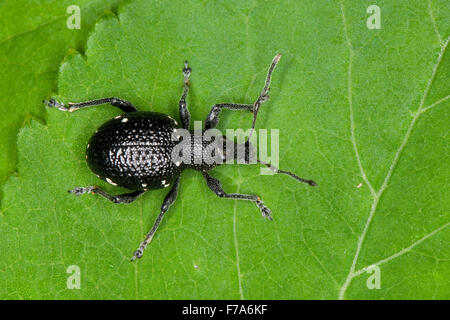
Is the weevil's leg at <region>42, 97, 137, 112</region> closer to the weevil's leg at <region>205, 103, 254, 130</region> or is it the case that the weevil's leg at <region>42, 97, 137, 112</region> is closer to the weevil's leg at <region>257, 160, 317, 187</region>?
the weevil's leg at <region>205, 103, 254, 130</region>

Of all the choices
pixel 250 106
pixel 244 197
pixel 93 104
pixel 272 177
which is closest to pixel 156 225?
pixel 244 197

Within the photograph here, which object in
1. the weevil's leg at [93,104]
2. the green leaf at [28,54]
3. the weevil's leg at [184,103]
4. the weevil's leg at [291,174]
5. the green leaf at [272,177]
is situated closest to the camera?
the green leaf at [272,177]

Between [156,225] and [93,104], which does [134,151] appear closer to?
[93,104]

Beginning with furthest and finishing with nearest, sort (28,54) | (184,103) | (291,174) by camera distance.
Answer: (28,54)
(184,103)
(291,174)

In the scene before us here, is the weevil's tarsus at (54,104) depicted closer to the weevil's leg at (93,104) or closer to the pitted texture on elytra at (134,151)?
the weevil's leg at (93,104)

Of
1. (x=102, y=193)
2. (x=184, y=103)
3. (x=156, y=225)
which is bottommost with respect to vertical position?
(x=156, y=225)

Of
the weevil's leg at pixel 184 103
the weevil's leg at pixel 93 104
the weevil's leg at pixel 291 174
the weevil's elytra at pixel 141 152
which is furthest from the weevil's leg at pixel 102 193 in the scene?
the weevil's leg at pixel 291 174
